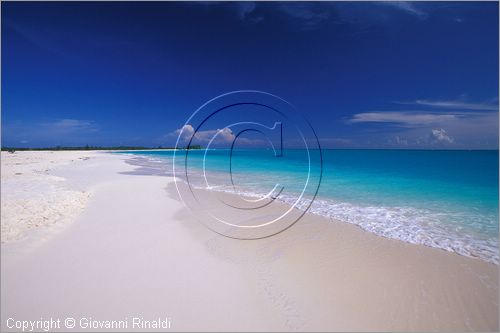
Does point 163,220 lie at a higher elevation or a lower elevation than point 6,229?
lower

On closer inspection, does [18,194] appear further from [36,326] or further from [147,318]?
[147,318]

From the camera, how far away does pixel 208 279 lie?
162 inches

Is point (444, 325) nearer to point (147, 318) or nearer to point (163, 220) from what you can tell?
point (147, 318)

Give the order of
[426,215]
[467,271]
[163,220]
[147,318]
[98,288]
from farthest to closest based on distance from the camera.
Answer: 1. [426,215]
2. [163,220]
3. [467,271]
4. [98,288]
5. [147,318]

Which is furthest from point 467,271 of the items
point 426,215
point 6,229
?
point 6,229

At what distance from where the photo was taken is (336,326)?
3.34 m

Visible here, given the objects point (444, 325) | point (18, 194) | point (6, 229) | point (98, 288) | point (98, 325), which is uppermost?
point (18, 194)

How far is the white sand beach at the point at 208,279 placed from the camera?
3.18 metres

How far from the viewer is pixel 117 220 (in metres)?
6.15

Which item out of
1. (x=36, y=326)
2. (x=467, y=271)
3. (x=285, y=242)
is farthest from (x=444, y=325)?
A: (x=36, y=326)

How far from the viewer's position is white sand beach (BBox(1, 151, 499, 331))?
3.18 m

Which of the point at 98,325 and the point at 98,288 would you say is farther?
the point at 98,288

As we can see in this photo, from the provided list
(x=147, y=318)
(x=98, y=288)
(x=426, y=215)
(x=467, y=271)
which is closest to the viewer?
(x=147, y=318)

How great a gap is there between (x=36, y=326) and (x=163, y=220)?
13.3 feet
